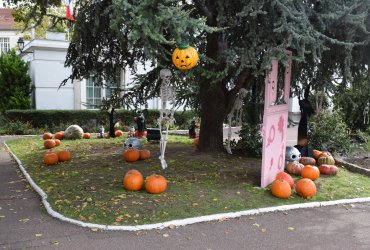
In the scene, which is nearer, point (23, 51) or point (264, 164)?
point (264, 164)

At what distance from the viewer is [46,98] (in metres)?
19.3

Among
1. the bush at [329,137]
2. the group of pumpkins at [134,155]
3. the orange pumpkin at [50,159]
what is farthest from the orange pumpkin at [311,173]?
the orange pumpkin at [50,159]

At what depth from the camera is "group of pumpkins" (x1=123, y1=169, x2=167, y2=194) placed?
6.76 metres

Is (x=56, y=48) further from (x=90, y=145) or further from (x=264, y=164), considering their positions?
(x=264, y=164)

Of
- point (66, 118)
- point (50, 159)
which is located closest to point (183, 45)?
point (50, 159)

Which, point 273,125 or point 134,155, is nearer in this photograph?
point 273,125

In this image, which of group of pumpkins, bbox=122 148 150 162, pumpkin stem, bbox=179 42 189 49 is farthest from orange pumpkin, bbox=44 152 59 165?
pumpkin stem, bbox=179 42 189 49

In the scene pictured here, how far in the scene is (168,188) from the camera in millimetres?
7172

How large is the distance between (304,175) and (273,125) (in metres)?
1.52

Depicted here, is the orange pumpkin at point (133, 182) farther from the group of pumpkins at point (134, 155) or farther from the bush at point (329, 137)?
the bush at point (329, 137)

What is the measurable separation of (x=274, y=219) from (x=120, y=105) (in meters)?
7.25

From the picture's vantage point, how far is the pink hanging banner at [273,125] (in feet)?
23.2

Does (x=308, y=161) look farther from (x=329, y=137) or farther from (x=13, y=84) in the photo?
(x=13, y=84)

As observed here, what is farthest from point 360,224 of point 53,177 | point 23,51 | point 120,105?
point 23,51
